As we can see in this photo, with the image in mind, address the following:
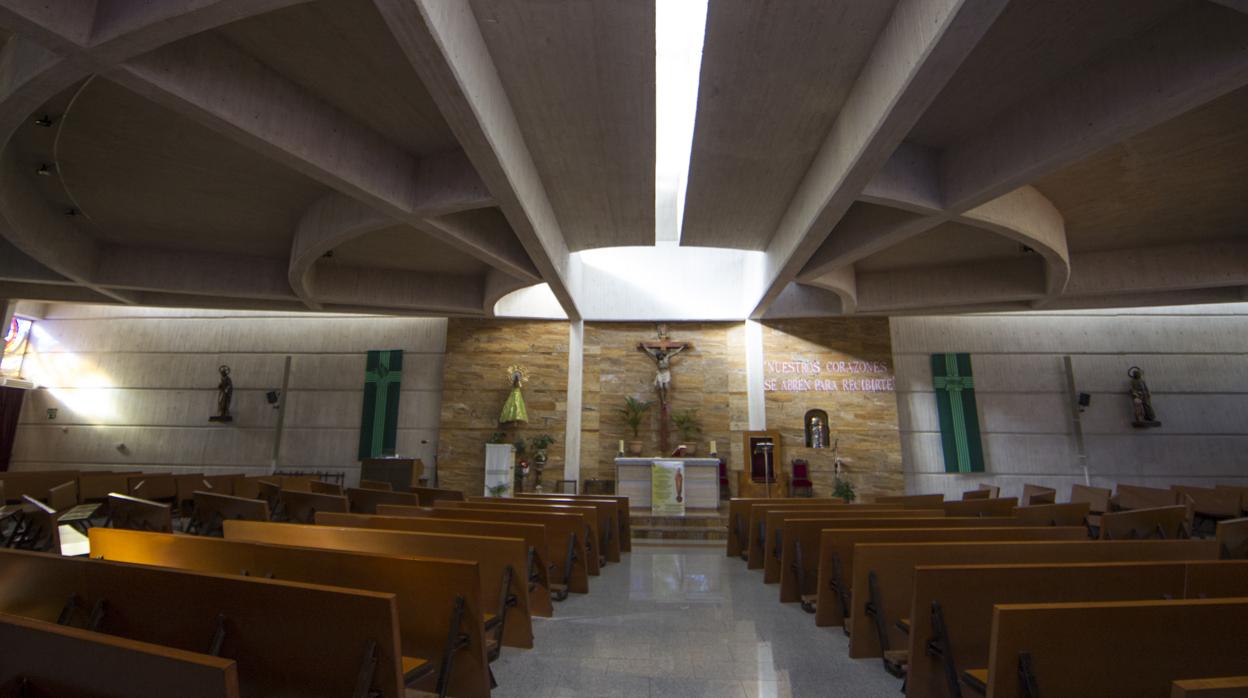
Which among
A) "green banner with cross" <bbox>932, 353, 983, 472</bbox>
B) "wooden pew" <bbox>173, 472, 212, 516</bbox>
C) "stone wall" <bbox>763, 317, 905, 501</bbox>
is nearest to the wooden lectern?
"wooden pew" <bbox>173, 472, 212, 516</bbox>

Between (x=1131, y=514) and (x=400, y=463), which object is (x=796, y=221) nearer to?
(x=1131, y=514)

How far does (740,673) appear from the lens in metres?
2.69

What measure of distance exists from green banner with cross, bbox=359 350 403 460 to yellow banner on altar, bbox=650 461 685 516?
5.43 m

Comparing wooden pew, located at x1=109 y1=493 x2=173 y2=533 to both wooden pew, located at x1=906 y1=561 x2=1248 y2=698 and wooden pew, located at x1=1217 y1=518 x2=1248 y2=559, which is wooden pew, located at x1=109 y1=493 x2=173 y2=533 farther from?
wooden pew, located at x1=1217 y1=518 x2=1248 y2=559

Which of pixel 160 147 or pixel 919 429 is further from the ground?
pixel 160 147

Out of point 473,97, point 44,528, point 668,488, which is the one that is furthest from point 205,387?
point 473,97

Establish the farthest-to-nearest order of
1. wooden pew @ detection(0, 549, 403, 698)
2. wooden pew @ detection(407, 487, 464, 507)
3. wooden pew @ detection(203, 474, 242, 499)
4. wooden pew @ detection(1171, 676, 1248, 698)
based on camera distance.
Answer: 1. wooden pew @ detection(203, 474, 242, 499)
2. wooden pew @ detection(407, 487, 464, 507)
3. wooden pew @ detection(0, 549, 403, 698)
4. wooden pew @ detection(1171, 676, 1248, 698)

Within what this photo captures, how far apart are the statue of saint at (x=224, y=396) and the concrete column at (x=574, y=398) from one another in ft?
23.1

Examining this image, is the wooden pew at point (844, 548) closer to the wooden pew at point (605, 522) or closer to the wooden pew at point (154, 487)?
the wooden pew at point (605, 522)

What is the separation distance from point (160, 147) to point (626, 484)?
771cm

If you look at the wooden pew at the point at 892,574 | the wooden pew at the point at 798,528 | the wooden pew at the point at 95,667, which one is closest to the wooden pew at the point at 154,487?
the wooden pew at the point at 95,667

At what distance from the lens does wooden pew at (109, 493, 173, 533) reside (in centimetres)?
374

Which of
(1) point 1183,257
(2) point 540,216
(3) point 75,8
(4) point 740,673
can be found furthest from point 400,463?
(1) point 1183,257

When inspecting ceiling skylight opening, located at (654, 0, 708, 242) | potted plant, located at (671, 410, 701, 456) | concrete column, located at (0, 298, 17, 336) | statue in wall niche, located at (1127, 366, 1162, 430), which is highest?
ceiling skylight opening, located at (654, 0, 708, 242)
